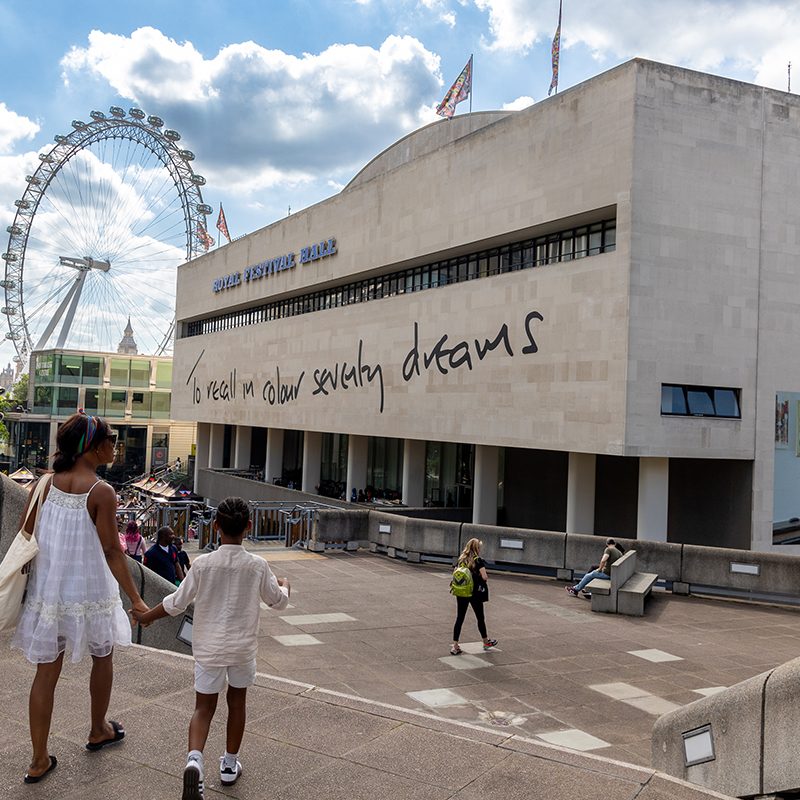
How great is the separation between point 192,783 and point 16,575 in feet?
4.83

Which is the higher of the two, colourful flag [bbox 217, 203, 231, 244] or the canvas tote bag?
colourful flag [bbox 217, 203, 231, 244]

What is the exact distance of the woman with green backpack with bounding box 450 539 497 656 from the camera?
9977 millimetres

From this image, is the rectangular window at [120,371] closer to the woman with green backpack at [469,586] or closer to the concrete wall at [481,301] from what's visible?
the concrete wall at [481,301]

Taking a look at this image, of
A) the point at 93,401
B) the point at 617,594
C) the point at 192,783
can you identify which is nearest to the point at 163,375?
the point at 93,401

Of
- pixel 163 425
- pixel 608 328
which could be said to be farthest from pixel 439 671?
pixel 163 425

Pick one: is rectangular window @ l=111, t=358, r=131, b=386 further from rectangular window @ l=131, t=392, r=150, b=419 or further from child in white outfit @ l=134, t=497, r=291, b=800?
child in white outfit @ l=134, t=497, r=291, b=800

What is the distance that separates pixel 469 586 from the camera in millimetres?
9961

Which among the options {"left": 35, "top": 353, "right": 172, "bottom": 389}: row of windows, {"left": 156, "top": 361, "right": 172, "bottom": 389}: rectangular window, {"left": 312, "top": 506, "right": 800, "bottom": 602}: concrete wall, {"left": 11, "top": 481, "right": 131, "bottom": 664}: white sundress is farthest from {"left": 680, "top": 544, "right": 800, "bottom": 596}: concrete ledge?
{"left": 156, "top": 361, "right": 172, "bottom": 389}: rectangular window

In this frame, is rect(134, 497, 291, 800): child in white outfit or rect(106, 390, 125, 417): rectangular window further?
rect(106, 390, 125, 417): rectangular window

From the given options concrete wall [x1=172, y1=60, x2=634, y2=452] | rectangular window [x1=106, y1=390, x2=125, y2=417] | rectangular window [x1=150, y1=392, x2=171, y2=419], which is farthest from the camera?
rectangular window [x1=150, y1=392, x2=171, y2=419]

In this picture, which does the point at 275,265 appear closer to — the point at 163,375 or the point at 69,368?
the point at 69,368

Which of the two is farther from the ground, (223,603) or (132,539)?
(223,603)

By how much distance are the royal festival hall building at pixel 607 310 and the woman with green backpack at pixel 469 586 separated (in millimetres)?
11030

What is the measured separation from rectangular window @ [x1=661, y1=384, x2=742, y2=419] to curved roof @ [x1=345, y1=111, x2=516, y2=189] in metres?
15.8
